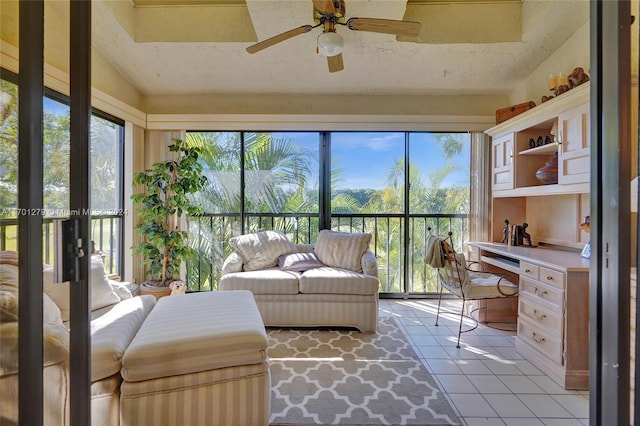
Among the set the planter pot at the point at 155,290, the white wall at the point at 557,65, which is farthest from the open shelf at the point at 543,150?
the planter pot at the point at 155,290

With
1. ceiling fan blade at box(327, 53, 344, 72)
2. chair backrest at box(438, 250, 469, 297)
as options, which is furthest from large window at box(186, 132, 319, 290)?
chair backrest at box(438, 250, 469, 297)

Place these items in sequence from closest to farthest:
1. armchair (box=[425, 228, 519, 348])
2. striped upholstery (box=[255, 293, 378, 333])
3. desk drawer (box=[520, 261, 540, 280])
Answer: desk drawer (box=[520, 261, 540, 280]), armchair (box=[425, 228, 519, 348]), striped upholstery (box=[255, 293, 378, 333])

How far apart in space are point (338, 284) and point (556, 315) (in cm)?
168

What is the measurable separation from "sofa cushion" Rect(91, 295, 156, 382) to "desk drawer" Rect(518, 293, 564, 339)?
2.71 m

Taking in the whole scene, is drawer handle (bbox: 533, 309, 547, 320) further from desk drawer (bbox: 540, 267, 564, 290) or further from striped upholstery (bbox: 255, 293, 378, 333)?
striped upholstery (bbox: 255, 293, 378, 333)

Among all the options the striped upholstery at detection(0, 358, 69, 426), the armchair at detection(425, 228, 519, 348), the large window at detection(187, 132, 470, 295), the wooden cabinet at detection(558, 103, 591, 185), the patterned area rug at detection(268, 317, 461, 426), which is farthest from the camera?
the large window at detection(187, 132, 470, 295)

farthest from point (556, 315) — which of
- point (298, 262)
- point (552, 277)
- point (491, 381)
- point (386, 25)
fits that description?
point (386, 25)

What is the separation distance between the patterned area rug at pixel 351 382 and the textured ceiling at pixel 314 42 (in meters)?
2.69

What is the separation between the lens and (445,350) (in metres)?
2.53

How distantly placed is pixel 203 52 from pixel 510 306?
405 centimetres

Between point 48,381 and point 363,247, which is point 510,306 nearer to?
point 363,247

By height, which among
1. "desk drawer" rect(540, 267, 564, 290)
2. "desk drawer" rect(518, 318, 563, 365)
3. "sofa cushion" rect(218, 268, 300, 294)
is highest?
"desk drawer" rect(540, 267, 564, 290)

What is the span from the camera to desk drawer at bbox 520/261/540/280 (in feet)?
7.59

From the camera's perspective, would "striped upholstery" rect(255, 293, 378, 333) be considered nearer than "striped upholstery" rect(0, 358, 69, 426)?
No
